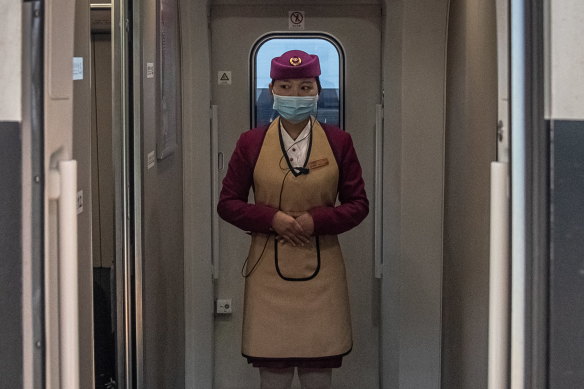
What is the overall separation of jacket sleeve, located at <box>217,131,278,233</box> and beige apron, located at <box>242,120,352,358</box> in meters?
0.05

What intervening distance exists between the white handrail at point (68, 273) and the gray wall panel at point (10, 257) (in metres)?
0.09

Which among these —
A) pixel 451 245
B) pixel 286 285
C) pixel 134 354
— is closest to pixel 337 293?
pixel 286 285

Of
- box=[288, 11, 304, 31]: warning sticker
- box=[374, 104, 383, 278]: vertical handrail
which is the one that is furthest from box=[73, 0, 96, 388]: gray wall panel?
box=[374, 104, 383, 278]: vertical handrail

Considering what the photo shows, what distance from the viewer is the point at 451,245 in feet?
15.6

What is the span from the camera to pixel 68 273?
222 cm

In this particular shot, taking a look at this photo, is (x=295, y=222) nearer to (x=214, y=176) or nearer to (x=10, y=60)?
(x=214, y=176)

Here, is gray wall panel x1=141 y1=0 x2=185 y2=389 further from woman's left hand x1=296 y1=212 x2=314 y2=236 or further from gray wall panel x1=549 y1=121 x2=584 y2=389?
gray wall panel x1=549 y1=121 x2=584 y2=389

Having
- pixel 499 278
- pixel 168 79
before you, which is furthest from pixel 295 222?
pixel 499 278

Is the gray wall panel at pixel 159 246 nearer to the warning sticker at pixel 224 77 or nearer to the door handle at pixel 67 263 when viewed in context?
the warning sticker at pixel 224 77

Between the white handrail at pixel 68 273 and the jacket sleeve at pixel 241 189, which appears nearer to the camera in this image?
the white handrail at pixel 68 273

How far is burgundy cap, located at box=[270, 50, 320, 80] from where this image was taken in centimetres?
425

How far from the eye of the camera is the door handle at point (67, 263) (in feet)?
7.30

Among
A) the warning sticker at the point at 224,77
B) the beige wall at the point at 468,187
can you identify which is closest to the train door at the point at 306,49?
the warning sticker at the point at 224,77

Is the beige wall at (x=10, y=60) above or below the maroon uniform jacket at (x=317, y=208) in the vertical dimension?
above
